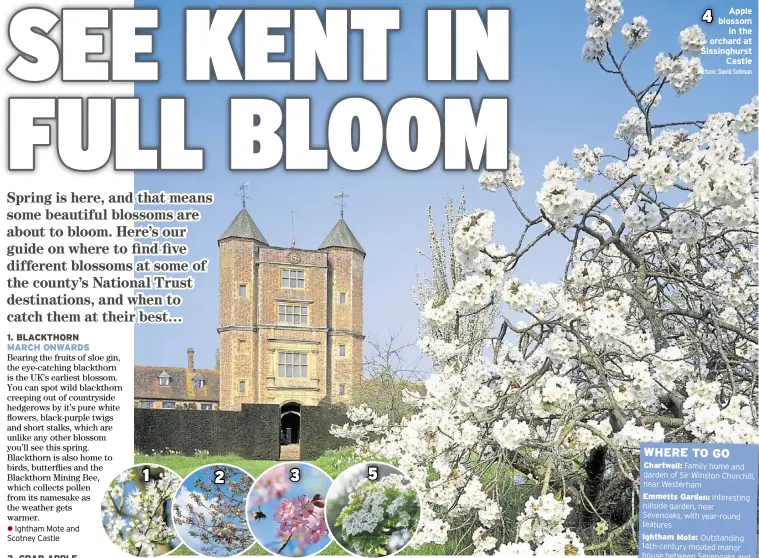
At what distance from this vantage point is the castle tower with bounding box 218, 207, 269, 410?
3773 mm

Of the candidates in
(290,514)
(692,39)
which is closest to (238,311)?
(290,514)

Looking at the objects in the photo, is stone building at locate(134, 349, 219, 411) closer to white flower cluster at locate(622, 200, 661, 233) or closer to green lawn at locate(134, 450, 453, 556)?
green lawn at locate(134, 450, 453, 556)

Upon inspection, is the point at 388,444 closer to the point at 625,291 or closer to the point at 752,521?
the point at 625,291

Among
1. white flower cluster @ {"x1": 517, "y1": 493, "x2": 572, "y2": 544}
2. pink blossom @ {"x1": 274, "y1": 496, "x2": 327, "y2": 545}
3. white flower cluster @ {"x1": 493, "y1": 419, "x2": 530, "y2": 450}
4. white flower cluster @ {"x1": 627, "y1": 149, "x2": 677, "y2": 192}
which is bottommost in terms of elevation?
pink blossom @ {"x1": 274, "y1": 496, "x2": 327, "y2": 545}

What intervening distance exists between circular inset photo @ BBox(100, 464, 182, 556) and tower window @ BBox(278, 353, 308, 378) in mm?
800

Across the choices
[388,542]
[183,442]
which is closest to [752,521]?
[388,542]

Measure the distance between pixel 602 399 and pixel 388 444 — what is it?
1134 mm

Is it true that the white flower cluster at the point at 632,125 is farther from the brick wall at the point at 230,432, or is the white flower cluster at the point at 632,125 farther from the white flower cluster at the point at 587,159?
the brick wall at the point at 230,432

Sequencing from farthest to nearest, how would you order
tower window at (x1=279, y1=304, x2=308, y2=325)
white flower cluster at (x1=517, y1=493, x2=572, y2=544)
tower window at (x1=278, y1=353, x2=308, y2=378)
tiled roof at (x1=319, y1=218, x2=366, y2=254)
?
tower window at (x1=279, y1=304, x2=308, y2=325) → tower window at (x1=278, y1=353, x2=308, y2=378) → tiled roof at (x1=319, y1=218, x2=366, y2=254) → white flower cluster at (x1=517, y1=493, x2=572, y2=544)

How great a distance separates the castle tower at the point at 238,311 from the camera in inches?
149

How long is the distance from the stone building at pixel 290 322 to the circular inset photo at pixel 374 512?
0.53 meters

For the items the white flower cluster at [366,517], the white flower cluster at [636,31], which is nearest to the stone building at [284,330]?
the white flower cluster at [366,517]

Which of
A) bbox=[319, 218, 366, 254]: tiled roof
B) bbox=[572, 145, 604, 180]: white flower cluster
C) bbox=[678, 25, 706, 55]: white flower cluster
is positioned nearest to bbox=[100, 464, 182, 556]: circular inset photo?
bbox=[319, 218, 366, 254]: tiled roof

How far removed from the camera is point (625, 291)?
3057 mm
